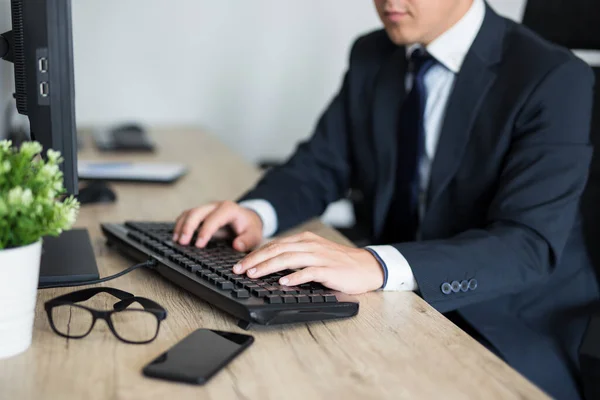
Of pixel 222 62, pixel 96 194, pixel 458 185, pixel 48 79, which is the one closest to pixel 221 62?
pixel 222 62

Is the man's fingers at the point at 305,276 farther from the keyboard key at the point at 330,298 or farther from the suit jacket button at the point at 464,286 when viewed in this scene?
the suit jacket button at the point at 464,286

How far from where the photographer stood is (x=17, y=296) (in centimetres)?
75

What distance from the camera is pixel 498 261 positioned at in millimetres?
1111

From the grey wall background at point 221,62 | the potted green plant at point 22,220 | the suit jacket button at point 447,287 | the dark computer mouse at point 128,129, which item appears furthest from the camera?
the grey wall background at point 221,62

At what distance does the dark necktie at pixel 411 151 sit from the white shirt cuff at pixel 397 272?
44 cm

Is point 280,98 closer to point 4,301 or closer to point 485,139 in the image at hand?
point 485,139

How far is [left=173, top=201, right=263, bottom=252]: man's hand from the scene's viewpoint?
3.84 ft

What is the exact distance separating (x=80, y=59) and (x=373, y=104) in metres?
1.17

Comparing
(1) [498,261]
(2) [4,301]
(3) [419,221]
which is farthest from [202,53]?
(2) [4,301]

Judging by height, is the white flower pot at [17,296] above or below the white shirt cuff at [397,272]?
above

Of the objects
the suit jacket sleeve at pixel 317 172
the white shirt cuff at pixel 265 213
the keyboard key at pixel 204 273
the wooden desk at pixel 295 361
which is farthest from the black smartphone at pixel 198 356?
the suit jacket sleeve at pixel 317 172

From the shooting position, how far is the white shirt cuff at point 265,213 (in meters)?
1.38

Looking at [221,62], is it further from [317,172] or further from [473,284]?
[473,284]

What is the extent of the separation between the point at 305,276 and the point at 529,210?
44 cm
